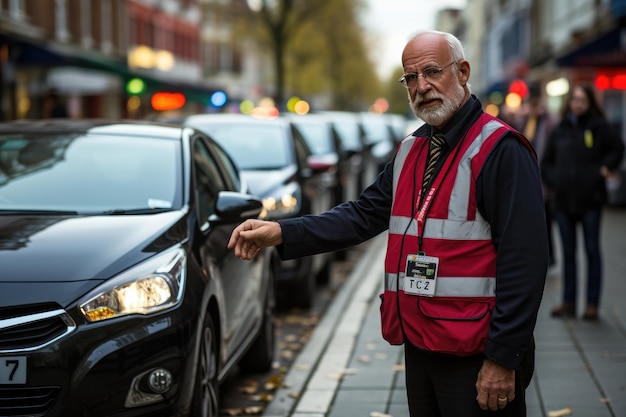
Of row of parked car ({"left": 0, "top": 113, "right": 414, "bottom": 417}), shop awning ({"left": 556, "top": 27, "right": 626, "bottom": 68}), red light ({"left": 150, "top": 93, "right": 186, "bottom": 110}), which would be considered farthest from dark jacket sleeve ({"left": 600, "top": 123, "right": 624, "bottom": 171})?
red light ({"left": 150, "top": 93, "right": 186, "bottom": 110})

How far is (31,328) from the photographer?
4609 mm

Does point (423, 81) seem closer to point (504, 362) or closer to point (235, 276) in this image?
point (504, 362)

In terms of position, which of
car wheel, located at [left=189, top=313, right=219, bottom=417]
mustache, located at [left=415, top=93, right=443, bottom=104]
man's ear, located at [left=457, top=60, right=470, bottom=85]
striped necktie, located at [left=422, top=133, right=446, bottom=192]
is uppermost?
man's ear, located at [left=457, top=60, right=470, bottom=85]

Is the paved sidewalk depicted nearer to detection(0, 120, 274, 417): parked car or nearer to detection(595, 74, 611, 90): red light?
detection(0, 120, 274, 417): parked car

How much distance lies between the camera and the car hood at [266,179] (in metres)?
9.94

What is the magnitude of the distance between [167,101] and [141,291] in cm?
2173

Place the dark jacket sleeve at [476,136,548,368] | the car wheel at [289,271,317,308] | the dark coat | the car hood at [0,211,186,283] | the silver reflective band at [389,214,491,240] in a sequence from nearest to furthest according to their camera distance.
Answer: the dark jacket sleeve at [476,136,548,368] < the silver reflective band at [389,214,491,240] < the car hood at [0,211,186,283] < the dark coat < the car wheel at [289,271,317,308]

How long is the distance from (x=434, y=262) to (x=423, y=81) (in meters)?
0.54

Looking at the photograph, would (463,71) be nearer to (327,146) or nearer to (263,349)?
(263,349)

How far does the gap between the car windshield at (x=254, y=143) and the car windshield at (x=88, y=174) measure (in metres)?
4.30

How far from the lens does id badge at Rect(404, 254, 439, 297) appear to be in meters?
3.45

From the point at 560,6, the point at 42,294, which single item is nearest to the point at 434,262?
the point at 42,294

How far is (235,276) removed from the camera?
20.9 ft

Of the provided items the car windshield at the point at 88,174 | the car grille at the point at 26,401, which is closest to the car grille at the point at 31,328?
the car grille at the point at 26,401
